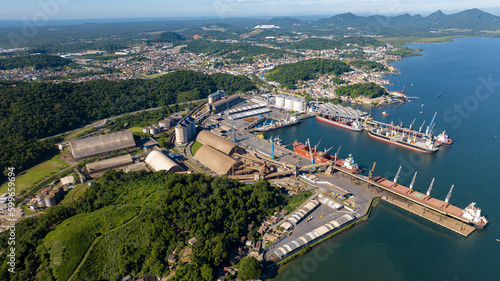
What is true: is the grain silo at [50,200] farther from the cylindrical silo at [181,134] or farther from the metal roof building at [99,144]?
the cylindrical silo at [181,134]

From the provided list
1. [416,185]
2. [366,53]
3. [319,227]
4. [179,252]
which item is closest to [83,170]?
[179,252]

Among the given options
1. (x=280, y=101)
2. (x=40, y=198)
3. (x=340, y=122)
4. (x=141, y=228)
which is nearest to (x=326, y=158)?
(x=340, y=122)

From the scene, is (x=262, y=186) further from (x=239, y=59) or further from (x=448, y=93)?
(x=239, y=59)

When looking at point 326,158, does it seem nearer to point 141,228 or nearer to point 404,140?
point 404,140

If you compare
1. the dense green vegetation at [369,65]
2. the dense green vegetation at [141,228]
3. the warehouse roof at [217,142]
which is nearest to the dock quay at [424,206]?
the dense green vegetation at [141,228]

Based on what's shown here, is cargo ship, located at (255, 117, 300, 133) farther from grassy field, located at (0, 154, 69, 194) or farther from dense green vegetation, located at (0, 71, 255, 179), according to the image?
grassy field, located at (0, 154, 69, 194)
